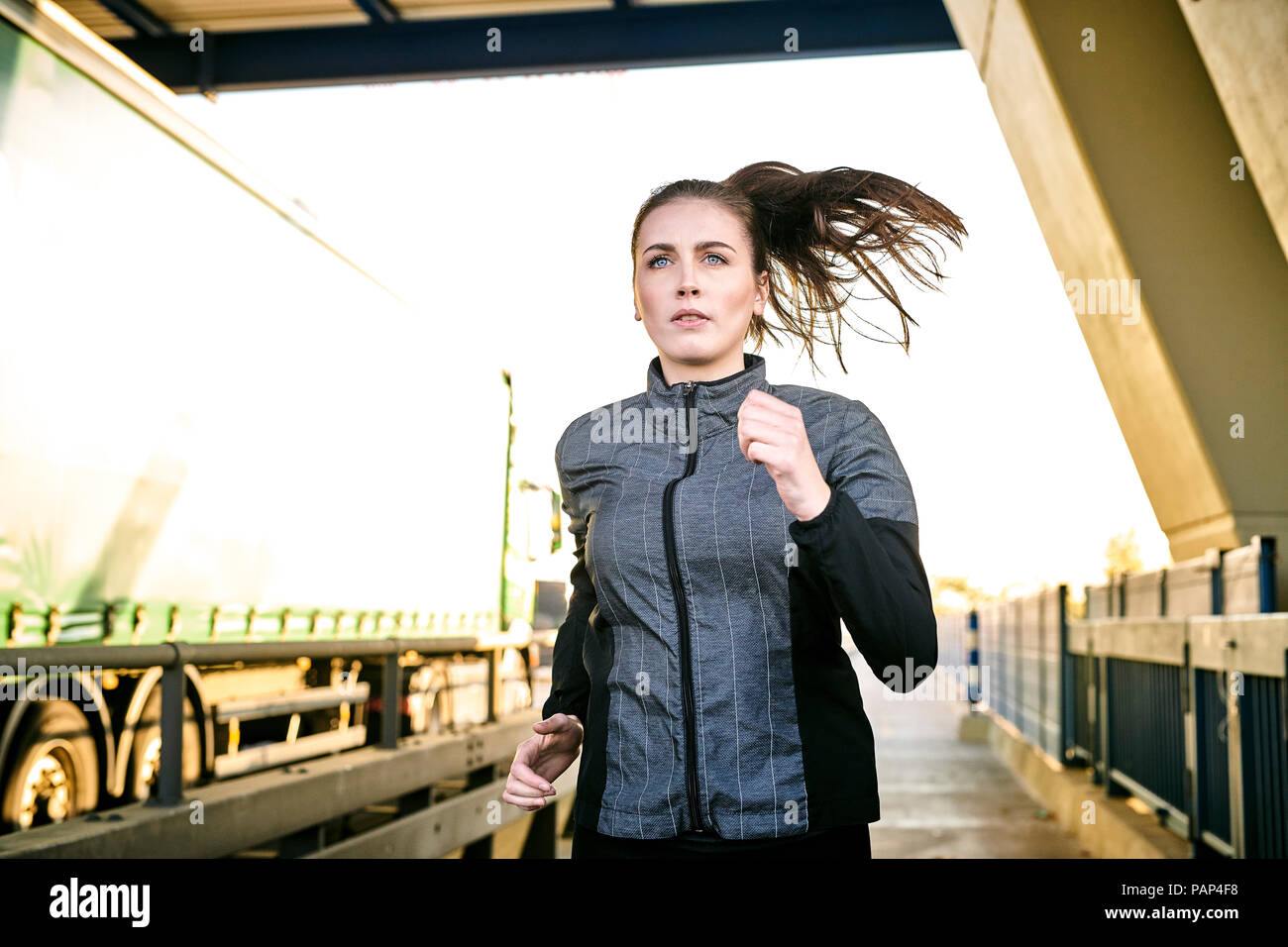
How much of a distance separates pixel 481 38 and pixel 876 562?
10110 mm

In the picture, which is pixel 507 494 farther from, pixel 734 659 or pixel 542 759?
pixel 734 659

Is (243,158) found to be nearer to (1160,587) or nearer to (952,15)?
(952,15)

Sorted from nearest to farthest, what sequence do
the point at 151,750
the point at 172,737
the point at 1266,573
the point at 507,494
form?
the point at 172,737, the point at 151,750, the point at 1266,573, the point at 507,494

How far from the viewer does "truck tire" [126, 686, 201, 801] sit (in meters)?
6.28

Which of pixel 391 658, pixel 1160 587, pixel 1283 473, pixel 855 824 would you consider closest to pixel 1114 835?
pixel 1160 587

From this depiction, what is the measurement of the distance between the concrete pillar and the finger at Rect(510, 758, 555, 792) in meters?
7.49

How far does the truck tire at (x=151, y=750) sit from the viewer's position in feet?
20.6

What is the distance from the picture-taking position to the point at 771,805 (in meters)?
2.10

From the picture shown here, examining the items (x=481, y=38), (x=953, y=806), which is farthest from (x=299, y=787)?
(x=953, y=806)

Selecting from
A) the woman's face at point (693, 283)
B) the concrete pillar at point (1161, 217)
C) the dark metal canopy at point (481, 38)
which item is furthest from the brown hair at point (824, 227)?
the dark metal canopy at point (481, 38)

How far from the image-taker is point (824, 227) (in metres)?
2.68

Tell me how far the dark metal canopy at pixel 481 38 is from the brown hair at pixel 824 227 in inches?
314
